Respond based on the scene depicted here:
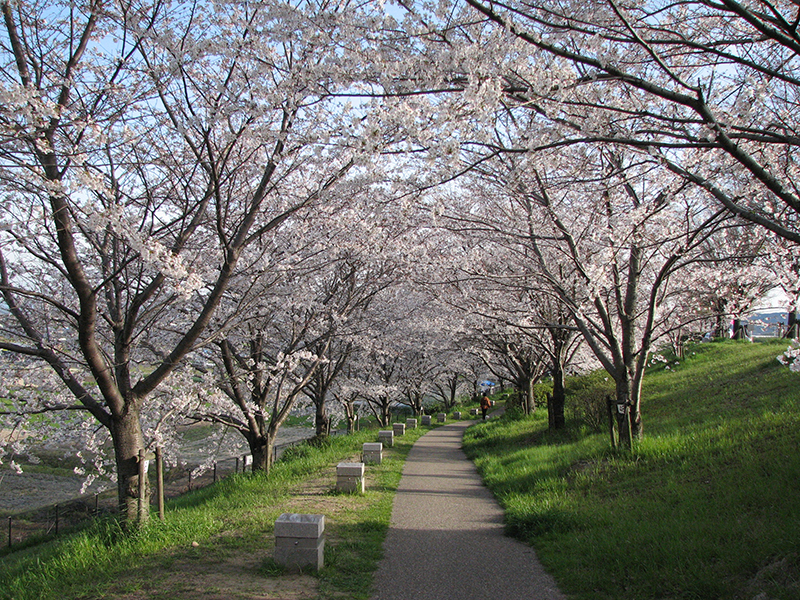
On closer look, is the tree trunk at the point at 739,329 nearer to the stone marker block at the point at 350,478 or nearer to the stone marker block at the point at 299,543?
the stone marker block at the point at 350,478

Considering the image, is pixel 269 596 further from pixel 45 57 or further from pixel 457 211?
pixel 457 211

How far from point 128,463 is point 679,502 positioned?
6.48 m

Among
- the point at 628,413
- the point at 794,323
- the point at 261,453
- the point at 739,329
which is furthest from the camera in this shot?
the point at 739,329

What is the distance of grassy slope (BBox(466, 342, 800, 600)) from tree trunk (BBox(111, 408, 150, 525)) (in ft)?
15.4

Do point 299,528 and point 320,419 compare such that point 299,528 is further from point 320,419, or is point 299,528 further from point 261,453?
point 320,419

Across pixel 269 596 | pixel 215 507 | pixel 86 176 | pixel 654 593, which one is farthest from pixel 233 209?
pixel 654 593

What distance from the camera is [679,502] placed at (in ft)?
19.2

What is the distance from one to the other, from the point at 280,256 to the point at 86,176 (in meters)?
4.39

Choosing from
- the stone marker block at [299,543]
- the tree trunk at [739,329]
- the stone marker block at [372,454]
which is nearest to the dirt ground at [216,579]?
the stone marker block at [299,543]

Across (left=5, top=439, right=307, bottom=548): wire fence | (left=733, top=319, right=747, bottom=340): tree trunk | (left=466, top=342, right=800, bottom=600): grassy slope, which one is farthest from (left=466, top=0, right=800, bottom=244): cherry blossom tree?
(left=733, top=319, right=747, bottom=340): tree trunk

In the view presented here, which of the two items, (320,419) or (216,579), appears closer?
(216,579)

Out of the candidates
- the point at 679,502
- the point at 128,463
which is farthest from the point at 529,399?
the point at 128,463

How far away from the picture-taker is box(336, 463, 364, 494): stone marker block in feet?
28.2

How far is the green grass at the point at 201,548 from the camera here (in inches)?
182
